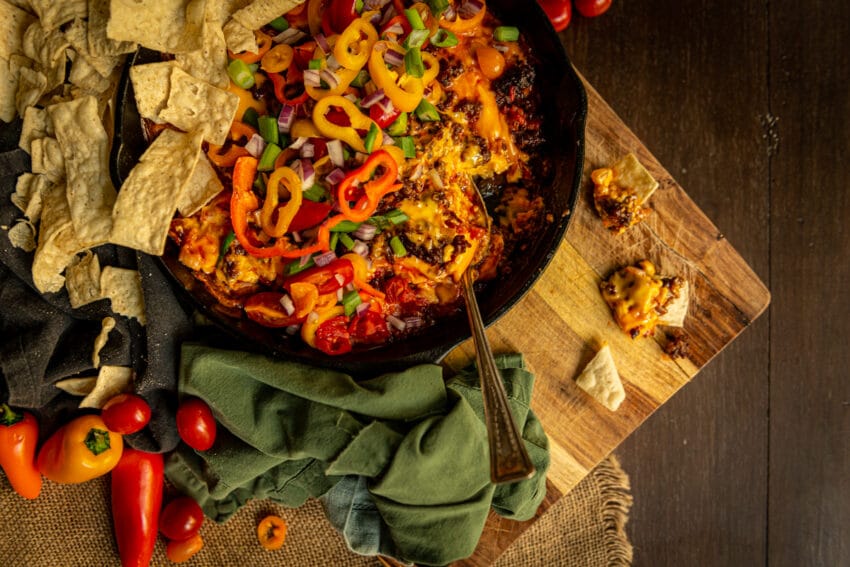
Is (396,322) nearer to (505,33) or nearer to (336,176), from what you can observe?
(336,176)

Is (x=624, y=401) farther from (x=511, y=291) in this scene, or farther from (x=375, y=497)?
(x=375, y=497)

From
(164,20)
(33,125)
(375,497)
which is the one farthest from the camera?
(375,497)

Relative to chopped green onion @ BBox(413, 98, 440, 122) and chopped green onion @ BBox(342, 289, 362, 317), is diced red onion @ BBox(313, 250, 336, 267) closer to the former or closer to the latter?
chopped green onion @ BBox(342, 289, 362, 317)

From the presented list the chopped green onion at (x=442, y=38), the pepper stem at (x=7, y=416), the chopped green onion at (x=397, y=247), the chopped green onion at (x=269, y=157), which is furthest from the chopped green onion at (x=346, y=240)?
the pepper stem at (x=7, y=416)

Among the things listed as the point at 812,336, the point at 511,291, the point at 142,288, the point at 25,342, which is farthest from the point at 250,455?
the point at 812,336

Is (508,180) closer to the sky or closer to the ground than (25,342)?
closer to the sky

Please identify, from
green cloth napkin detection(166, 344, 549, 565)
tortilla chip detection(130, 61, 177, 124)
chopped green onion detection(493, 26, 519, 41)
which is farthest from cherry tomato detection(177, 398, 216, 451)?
chopped green onion detection(493, 26, 519, 41)
